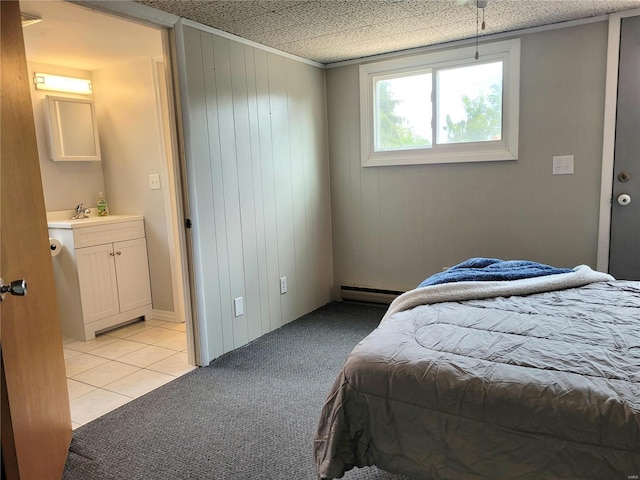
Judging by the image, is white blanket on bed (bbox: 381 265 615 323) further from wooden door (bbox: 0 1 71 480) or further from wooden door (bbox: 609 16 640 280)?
wooden door (bbox: 0 1 71 480)

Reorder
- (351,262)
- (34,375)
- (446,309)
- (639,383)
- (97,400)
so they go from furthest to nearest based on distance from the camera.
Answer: (351,262)
(97,400)
(446,309)
(34,375)
(639,383)

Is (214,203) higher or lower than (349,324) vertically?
higher

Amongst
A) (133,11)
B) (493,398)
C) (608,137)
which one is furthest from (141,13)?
(608,137)

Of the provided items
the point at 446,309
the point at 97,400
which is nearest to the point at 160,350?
the point at 97,400

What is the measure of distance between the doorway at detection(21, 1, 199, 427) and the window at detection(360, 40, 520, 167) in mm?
1680

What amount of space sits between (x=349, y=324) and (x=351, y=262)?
0.71 m

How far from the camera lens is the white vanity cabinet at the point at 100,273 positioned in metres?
3.43

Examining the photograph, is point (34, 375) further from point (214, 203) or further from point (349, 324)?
point (349, 324)

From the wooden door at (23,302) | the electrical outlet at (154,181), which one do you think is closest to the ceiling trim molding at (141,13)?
the wooden door at (23,302)

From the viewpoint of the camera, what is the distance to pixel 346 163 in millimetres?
4000

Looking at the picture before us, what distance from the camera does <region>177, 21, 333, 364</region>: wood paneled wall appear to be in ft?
9.38

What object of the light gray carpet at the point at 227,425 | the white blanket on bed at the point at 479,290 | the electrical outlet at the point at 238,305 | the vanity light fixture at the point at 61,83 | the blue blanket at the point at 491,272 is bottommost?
the light gray carpet at the point at 227,425

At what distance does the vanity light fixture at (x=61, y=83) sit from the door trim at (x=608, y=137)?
3.94 metres

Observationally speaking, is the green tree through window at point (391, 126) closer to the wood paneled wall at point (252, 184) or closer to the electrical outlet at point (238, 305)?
the wood paneled wall at point (252, 184)
